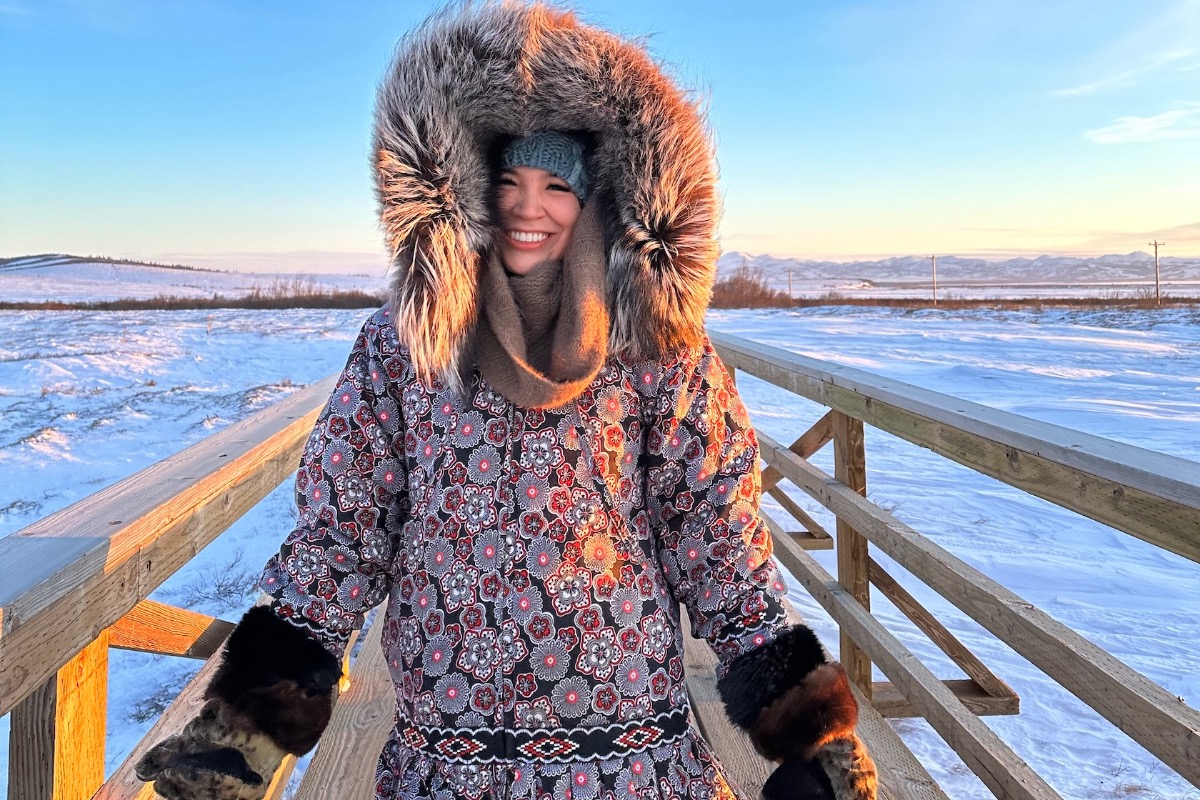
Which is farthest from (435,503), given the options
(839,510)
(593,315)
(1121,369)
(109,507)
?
(1121,369)

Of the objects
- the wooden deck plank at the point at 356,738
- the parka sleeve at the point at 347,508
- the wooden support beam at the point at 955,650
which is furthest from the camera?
the wooden support beam at the point at 955,650

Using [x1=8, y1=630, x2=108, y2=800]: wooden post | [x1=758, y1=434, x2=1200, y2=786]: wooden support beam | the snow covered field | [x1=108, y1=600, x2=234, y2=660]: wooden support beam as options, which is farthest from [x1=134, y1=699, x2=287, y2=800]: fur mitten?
the snow covered field

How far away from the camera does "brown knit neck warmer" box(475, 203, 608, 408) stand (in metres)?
1.13

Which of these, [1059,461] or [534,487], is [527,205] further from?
[1059,461]

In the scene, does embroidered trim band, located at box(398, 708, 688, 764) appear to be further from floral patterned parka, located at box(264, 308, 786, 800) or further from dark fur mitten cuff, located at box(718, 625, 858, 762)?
dark fur mitten cuff, located at box(718, 625, 858, 762)

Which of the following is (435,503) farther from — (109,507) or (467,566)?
(109,507)

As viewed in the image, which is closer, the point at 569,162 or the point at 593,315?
the point at 593,315

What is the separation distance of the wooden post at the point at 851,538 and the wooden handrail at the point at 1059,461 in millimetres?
328

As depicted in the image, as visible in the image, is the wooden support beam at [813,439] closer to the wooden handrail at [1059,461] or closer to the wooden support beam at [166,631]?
the wooden handrail at [1059,461]

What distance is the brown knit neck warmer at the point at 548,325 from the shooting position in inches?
44.4

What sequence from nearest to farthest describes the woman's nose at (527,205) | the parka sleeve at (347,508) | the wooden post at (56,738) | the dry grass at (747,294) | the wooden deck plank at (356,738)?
the wooden post at (56,738) → the parka sleeve at (347,508) → the woman's nose at (527,205) → the wooden deck plank at (356,738) → the dry grass at (747,294)

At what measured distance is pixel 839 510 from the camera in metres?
2.47

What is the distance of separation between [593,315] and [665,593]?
45 cm

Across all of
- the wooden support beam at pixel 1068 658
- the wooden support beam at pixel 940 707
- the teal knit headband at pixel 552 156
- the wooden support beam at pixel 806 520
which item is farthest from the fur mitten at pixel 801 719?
the wooden support beam at pixel 806 520
